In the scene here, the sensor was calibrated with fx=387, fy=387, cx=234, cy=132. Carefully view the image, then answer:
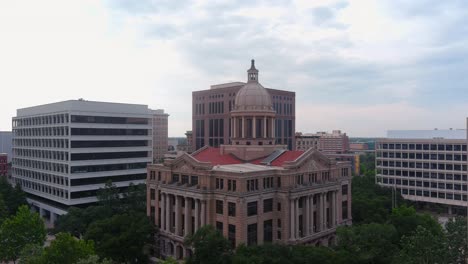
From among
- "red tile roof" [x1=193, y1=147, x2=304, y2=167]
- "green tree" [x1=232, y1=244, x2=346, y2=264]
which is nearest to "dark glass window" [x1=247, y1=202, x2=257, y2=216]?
"green tree" [x1=232, y1=244, x2=346, y2=264]

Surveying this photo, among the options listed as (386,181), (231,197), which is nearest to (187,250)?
(231,197)

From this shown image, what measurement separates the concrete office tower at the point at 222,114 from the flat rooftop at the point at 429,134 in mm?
47374

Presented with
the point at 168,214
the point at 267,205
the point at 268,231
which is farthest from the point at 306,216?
the point at 168,214

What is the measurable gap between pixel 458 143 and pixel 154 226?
8495 centimetres

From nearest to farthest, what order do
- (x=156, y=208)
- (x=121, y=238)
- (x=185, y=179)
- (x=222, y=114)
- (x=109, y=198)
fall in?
(x=121, y=238) → (x=185, y=179) → (x=156, y=208) → (x=109, y=198) → (x=222, y=114)

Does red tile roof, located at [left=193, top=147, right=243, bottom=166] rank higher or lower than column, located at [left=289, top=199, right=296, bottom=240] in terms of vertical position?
higher

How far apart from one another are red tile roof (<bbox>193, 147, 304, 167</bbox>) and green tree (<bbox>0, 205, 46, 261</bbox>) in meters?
29.6

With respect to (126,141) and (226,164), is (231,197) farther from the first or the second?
(126,141)

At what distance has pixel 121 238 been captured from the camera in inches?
2341

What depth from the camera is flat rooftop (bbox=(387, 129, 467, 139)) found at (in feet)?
371

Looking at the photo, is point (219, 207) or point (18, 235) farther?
point (219, 207)

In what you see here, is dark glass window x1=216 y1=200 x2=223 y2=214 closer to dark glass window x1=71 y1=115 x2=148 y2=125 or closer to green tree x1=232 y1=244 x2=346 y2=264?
green tree x1=232 y1=244 x2=346 y2=264

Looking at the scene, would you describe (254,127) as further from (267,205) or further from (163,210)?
(163,210)

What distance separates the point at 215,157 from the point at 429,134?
7784 centimetres
